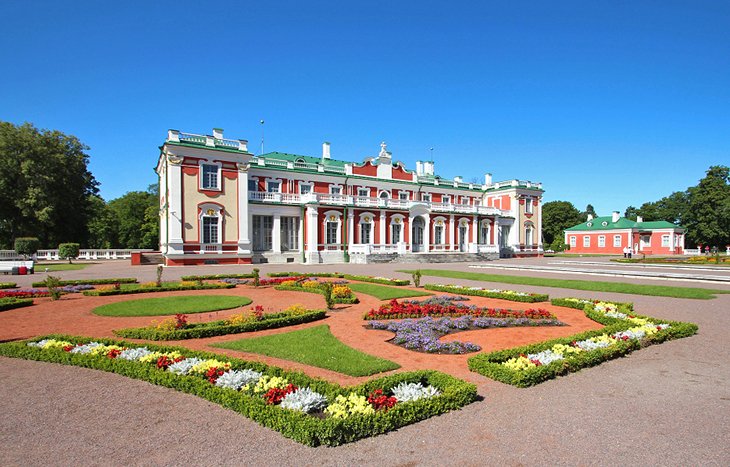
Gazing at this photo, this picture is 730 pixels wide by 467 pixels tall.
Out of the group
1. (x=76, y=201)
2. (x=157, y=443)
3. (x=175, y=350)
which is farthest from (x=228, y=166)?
(x=157, y=443)

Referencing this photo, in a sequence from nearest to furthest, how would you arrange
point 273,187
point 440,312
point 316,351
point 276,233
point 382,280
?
point 316,351
point 440,312
point 382,280
point 276,233
point 273,187

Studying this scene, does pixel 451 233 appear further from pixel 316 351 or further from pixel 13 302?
pixel 316 351

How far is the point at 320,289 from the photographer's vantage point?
54.2ft

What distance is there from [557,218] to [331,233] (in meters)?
68.1

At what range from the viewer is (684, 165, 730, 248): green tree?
60.5 metres

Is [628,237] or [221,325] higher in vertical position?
[628,237]

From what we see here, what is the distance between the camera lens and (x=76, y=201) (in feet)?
147

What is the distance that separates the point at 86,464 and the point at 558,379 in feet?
20.3

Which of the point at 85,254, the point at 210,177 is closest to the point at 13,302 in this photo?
the point at 210,177

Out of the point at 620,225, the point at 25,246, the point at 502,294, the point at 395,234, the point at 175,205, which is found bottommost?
the point at 502,294

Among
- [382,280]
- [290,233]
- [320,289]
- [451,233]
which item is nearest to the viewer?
[320,289]

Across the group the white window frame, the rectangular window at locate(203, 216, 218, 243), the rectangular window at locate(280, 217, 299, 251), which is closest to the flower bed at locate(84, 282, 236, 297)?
A: the rectangular window at locate(203, 216, 218, 243)

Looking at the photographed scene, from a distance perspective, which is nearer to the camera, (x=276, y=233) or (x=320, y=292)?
(x=320, y=292)

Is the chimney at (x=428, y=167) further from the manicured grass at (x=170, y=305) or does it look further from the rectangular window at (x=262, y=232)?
the manicured grass at (x=170, y=305)
